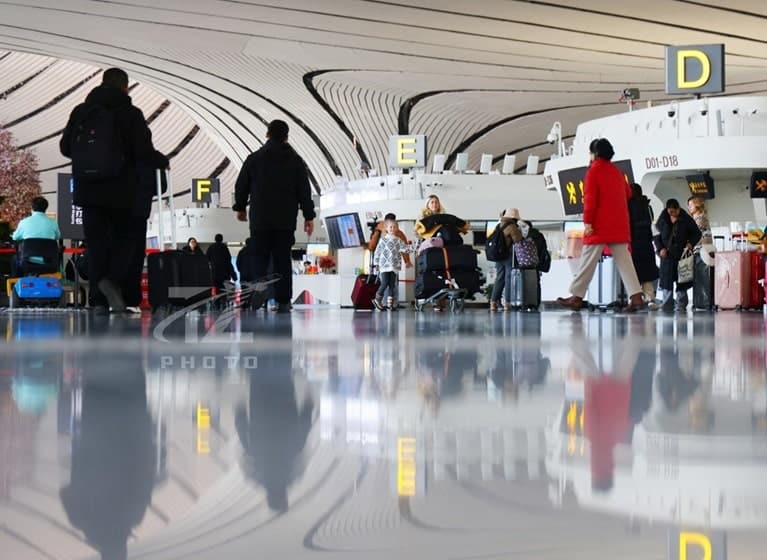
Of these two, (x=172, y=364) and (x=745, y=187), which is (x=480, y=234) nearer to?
(x=745, y=187)

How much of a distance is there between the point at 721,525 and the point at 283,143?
8.53 m

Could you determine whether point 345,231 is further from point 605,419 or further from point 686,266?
point 605,419

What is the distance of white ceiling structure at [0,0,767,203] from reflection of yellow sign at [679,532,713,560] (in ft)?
104

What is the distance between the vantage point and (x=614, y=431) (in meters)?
2.13

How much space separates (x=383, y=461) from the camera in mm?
1768

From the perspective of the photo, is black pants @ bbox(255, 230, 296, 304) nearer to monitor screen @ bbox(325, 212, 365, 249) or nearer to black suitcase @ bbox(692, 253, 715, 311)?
black suitcase @ bbox(692, 253, 715, 311)

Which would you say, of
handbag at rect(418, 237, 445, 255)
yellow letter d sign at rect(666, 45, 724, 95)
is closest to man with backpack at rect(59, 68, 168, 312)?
handbag at rect(418, 237, 445, 255)

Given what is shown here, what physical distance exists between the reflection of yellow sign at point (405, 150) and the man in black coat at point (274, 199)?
2353 cm

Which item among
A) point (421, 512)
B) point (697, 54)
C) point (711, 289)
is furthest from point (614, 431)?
point (697, 54)

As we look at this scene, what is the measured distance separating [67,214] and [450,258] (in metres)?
4.36

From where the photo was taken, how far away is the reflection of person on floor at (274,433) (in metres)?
1.60

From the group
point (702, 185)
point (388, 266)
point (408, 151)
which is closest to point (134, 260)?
point (388, 266)

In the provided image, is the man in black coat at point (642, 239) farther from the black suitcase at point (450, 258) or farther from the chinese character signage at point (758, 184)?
the chinese character signage at point (758, 184)

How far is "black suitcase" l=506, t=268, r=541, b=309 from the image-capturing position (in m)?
14.3
